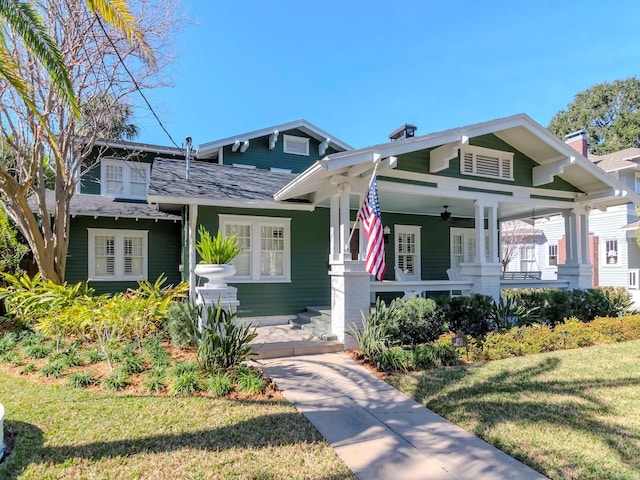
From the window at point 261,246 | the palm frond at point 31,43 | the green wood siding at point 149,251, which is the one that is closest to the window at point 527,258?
the window at point 261,246

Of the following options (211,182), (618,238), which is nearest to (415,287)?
(211,182)

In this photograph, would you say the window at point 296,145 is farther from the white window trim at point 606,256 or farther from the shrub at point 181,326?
the white window trim at point 606,256

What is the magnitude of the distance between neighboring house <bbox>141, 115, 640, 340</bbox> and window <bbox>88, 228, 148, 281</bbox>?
112 inches

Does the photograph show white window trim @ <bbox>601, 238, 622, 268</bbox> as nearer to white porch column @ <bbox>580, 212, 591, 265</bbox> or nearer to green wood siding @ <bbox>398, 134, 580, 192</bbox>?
white porch column @ <bbox>580, 212, 591, 265</bbox>

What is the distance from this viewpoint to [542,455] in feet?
10.6

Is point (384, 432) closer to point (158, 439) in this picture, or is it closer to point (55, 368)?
point (158, 439)

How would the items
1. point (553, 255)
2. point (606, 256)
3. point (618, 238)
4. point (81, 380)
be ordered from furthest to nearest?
point (553, 255) → point (606, 256) → point (618, 238) → point (81, 380)

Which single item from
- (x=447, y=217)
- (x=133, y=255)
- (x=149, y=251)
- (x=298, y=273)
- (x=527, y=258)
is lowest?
(x=298, y=273)

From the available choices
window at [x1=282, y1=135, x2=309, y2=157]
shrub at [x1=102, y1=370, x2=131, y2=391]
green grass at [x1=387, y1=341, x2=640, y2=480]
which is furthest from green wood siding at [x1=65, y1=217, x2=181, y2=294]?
green grass at [x1=387, y1=341, x2=640, y2=480]

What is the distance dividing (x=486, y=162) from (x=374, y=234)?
4.32 m

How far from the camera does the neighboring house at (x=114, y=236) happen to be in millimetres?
10984

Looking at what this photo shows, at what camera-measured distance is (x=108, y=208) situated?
11.4 m

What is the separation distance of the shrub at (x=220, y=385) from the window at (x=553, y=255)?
73.3 ft

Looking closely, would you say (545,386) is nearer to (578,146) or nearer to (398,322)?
(398,322)
